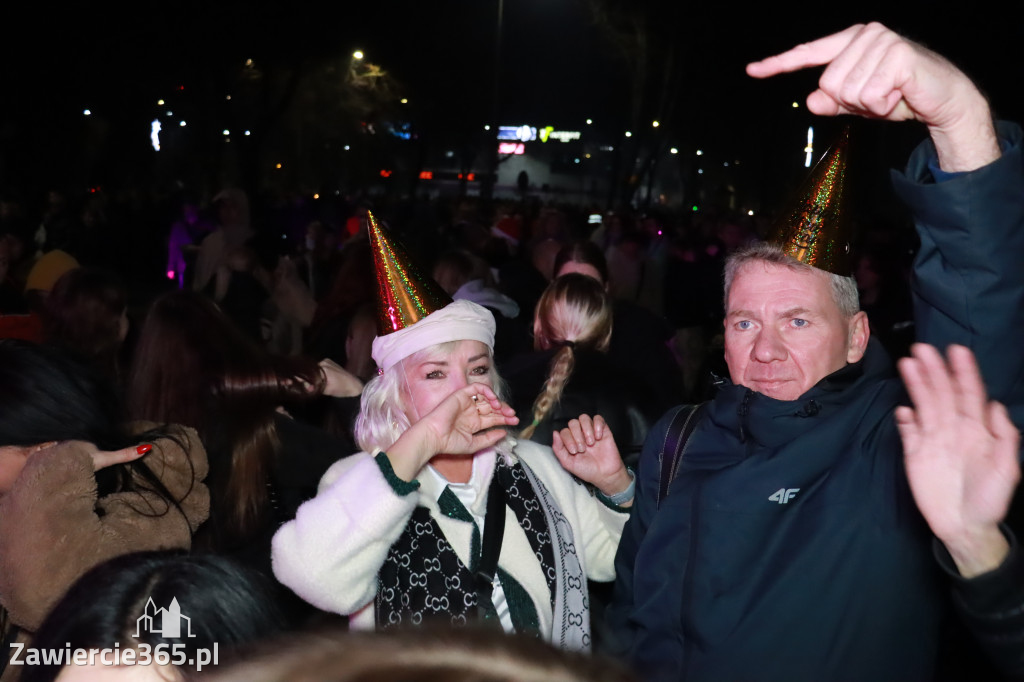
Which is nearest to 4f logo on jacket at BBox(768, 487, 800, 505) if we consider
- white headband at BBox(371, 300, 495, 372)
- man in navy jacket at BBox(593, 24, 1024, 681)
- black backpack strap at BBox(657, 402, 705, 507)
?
man in navy jacket at BBox(593, 24, 1024, 681)

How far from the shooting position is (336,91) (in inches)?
1768

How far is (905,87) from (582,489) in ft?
5.88

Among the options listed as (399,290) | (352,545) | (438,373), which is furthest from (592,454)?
(399,290)

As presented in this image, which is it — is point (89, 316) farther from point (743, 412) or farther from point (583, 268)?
point (743, 412)

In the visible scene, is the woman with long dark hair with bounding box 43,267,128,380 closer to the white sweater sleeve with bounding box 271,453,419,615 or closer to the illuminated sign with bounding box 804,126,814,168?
the white sweater sleeve with bounding box 271,453,419,615

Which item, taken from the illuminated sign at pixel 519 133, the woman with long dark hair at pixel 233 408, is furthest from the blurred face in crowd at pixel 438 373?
the illuminated sign at pixel 519 133

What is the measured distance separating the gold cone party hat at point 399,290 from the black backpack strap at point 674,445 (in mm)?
1061

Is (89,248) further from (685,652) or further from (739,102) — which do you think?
(739,102)

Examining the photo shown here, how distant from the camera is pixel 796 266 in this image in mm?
2629

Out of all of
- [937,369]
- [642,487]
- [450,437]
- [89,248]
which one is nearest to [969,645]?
[642,487]

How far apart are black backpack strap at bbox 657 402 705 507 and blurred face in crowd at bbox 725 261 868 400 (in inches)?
7.0

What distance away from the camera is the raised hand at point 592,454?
2.96 metres

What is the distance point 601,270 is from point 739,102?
93.1 ft

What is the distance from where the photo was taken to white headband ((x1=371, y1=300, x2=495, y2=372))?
322 cm
